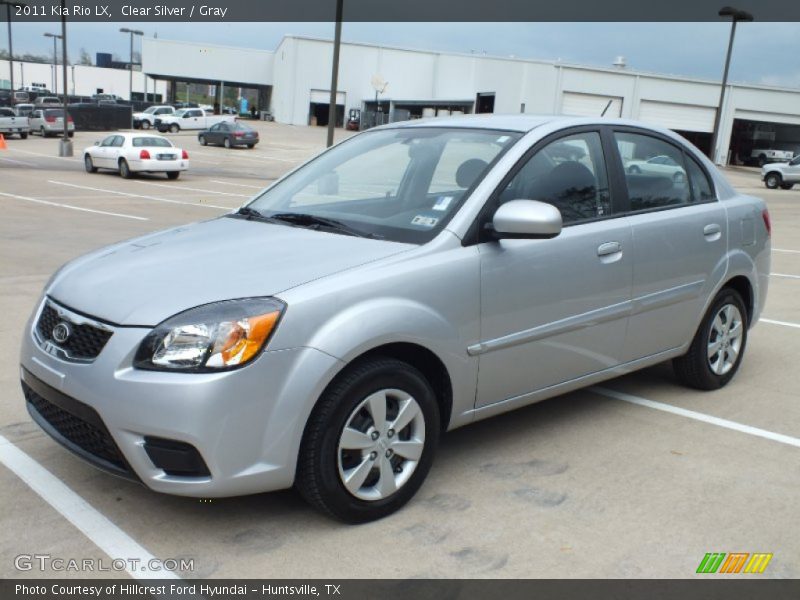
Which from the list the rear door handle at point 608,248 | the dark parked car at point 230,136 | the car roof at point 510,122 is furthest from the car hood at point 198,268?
the dark parked car at point 230,136

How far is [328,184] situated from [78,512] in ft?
7.01

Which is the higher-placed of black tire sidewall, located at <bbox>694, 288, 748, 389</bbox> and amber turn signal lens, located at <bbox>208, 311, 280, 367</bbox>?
amber turn signal lens, located at <bbox>208, 311, 280, 367</bbox>

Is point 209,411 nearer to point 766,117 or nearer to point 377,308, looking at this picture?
point 377,308

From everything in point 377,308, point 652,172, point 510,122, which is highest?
point 510,122

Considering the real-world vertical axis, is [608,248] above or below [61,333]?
above

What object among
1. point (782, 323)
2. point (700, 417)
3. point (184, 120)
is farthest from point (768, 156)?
point (700, 417)

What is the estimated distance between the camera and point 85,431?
10.7 feet

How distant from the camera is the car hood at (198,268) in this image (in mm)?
3160

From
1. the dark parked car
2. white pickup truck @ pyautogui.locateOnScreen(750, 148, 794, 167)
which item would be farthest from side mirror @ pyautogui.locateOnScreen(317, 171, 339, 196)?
white pickup truck @ pyautogui.locateOnScreen(750, 148, 794, 167)

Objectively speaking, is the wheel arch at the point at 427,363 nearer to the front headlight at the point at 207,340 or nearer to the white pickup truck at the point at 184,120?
the front headlight at the point at 207,340

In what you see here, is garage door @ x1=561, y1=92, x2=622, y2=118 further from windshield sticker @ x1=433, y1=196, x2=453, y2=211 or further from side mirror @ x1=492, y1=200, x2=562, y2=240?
side mirror @ x1=492, y1=200, x2=562, y2=240
